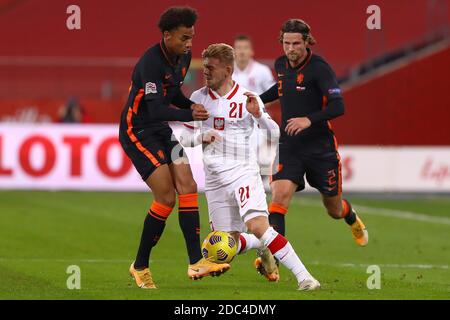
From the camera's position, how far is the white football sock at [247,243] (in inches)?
419

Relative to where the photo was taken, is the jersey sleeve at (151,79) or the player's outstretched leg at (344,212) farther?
the player's outstretched leg at (344,212)

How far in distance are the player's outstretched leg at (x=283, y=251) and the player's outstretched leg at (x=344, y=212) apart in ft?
8.54

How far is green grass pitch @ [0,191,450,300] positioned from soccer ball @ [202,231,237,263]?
27 cm

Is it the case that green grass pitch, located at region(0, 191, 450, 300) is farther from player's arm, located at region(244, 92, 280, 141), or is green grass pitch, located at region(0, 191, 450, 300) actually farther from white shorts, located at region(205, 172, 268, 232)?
player's arm, located at region(244, 92, 280, 141)

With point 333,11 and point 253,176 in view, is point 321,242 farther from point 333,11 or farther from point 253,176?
point 333,11

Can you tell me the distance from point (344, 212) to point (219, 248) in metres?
2.94

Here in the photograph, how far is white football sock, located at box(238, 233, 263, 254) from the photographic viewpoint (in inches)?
419

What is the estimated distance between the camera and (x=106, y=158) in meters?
23.2

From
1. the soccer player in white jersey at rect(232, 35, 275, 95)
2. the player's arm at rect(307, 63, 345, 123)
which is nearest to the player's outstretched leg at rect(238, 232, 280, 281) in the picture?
the player's arm at rect(307, 63, 345, 123)

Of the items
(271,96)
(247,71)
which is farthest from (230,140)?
(247,71)

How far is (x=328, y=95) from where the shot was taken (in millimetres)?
11109

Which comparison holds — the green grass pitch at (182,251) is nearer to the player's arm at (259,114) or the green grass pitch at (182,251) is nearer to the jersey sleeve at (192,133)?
the jersey sleeve at (192,133)

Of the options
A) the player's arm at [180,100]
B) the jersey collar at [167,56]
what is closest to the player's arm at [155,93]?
the jersey collar at [167,56]
